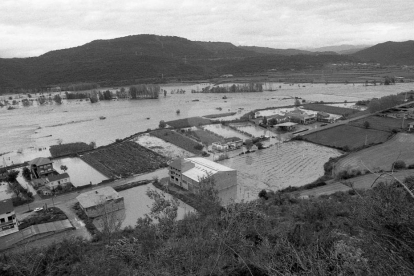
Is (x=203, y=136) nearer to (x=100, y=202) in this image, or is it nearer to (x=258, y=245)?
(x=100, y=202)

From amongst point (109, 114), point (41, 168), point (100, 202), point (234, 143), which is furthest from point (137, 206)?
point (109, 114)

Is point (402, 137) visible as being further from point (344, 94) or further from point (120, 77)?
point (120, 77)

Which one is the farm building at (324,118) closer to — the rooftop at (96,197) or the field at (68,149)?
the field at (68,149)

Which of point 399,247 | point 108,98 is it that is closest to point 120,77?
point 108,98

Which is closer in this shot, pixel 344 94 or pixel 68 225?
pixel 68 225

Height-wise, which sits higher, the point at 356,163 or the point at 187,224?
the point at 187,224

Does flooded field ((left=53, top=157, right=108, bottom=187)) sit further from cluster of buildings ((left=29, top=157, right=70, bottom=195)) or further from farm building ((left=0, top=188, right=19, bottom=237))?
farm building ((left=0, top=188, right=19, bottom=237))
